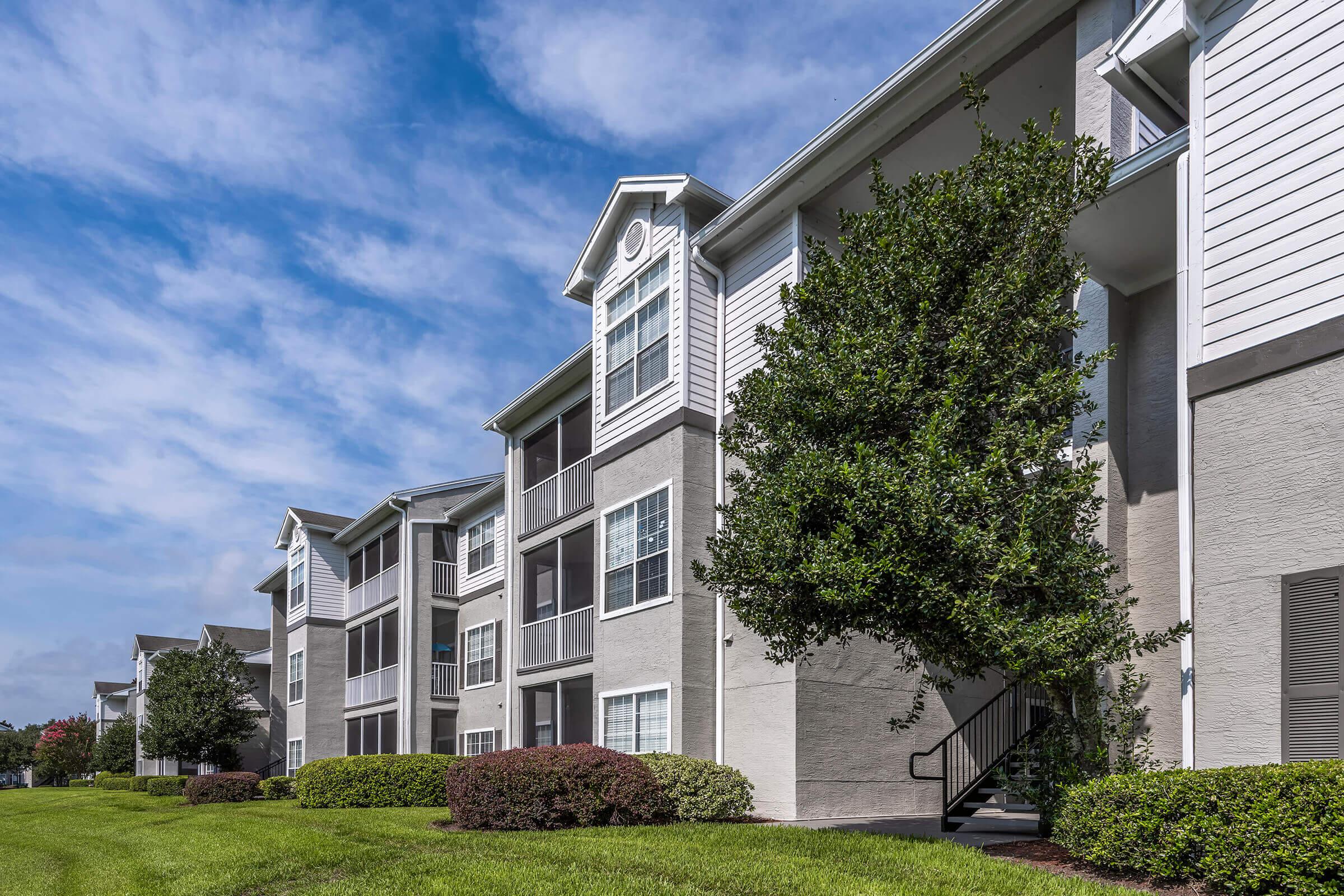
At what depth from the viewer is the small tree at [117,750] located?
A: 52844 mm

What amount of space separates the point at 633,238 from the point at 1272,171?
11.3 metres

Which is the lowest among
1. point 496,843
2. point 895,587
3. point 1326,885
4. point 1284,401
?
point 496,843

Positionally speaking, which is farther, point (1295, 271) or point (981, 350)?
point (981, 350)

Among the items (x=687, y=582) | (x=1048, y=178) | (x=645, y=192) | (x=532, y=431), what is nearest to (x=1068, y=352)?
(x=1048, y=178)

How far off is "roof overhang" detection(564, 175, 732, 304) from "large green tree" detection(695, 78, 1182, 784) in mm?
6723

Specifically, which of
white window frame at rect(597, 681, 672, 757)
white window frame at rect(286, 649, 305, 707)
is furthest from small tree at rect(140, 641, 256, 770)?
white window frame at rect(597, 681, 672, 757)

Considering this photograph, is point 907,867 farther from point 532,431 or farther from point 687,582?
point 532,431

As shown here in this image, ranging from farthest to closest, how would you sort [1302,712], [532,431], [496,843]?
[532,431]
[496,843]
[1302,712]

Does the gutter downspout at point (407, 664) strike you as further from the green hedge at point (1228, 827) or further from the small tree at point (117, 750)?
the small tree at point (117, 750)

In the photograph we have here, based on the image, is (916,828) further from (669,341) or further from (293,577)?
(293,577)

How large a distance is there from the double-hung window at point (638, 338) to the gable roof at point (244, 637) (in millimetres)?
38727

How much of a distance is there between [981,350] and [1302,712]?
3.90 meters

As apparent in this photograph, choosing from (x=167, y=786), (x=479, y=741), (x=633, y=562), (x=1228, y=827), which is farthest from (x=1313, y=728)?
(x=167, y=786)

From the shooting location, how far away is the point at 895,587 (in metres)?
9.04
